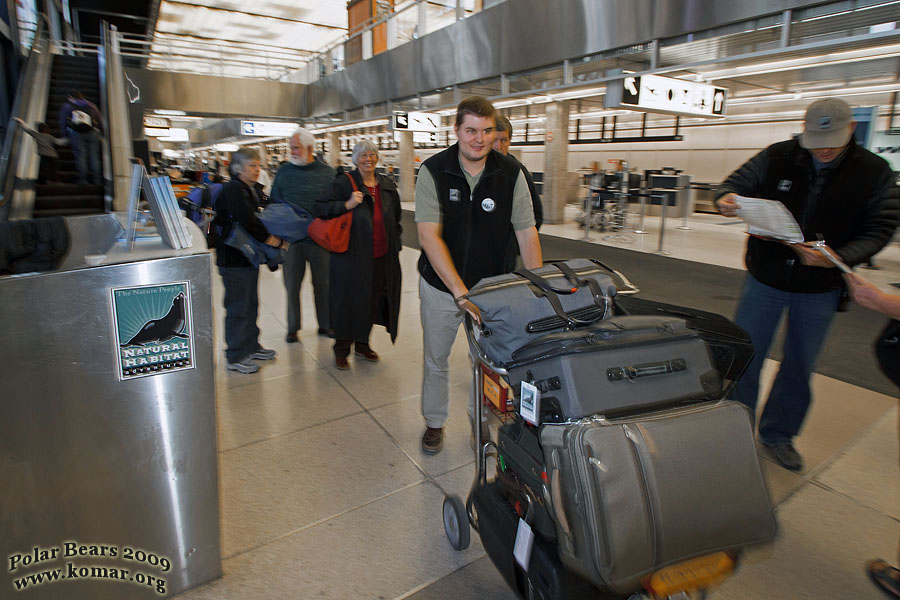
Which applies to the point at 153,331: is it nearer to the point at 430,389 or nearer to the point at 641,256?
the point at 430,389

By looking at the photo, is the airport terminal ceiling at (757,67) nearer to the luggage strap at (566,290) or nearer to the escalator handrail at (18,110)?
the luggage strap at (566,290)

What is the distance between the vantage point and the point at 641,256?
9195 millimetres

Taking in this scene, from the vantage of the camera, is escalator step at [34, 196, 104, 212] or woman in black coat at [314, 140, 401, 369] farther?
escalator step at [34, 196, 104, 212]

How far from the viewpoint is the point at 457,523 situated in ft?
6.96

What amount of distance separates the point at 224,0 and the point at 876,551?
27.3m

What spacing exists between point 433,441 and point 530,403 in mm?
1535

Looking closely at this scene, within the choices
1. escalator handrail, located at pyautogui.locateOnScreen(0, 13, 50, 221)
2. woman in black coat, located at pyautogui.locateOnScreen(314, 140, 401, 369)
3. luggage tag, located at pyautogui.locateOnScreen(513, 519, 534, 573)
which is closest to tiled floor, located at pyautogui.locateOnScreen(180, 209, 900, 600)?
woman in black coat, located at pyautogui.locateOnScreen(314, 140, 401, 369)

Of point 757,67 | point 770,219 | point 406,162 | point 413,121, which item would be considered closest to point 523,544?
point 770,219

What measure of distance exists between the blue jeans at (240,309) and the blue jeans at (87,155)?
483 cm

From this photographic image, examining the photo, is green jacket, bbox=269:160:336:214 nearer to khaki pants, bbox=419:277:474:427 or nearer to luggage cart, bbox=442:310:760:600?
khaki pants, bbox=419:277:474:427

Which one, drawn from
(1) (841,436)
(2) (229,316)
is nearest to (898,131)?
(1) (841,436)

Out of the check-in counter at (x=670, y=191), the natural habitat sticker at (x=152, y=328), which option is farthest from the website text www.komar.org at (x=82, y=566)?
the check-in counter at (x=670, y=191)

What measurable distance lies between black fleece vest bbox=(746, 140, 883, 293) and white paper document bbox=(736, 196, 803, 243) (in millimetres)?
355

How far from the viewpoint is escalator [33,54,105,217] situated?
6.45 m
